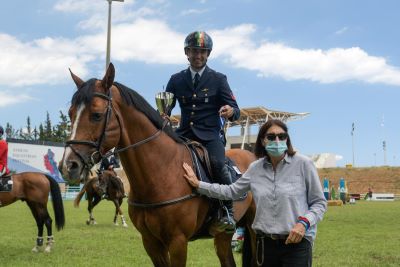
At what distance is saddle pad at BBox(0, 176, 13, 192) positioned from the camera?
1276 centimetres

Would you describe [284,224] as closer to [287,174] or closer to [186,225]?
[287,174]

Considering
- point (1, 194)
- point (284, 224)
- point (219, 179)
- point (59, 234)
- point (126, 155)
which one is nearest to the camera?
point (284, 224)

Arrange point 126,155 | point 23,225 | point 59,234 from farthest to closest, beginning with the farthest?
point 23,225 < point 59,234 < point 126,155

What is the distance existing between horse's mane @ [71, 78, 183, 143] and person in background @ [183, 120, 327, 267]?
1.45 m

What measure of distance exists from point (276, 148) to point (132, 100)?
1.75m

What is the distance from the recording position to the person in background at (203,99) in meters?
5.95

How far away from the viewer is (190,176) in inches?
208

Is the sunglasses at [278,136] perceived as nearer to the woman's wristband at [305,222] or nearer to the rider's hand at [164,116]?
the woman's wristband at [305,222]

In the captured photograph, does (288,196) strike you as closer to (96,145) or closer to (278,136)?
(278,136)

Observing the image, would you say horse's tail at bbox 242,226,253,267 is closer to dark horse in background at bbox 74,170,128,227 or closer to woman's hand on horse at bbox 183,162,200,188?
woman's hand on horse at bbox 183,162,200,188

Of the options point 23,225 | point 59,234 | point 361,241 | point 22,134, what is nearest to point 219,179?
point 361,241

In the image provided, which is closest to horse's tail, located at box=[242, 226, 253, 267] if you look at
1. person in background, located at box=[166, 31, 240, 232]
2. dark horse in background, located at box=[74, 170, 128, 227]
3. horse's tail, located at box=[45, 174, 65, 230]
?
person in background, located at box=[166, 31, 240, 232]

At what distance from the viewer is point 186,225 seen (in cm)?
520

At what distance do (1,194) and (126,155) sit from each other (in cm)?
908
